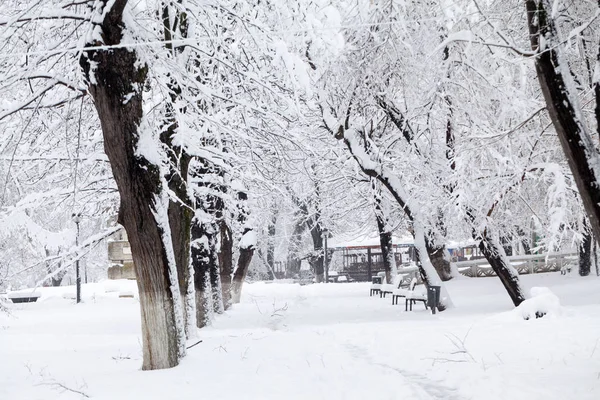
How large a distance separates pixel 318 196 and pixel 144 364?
20.7 m

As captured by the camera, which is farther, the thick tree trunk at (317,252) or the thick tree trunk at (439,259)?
the thick tree trunk at (317,252)

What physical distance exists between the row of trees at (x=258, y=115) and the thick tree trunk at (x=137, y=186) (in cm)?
2

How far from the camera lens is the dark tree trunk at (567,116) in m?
5.91

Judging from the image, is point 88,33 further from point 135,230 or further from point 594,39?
point 594,39

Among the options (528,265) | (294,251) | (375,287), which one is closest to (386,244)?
(375,287)

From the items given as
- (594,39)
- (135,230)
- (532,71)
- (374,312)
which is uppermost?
(532,71)

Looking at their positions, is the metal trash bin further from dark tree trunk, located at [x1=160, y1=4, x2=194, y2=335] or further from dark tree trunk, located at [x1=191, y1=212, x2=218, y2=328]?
dark tree trunk, located at [x1=160, y1=4, x2=194, y2=335]

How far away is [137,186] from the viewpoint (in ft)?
24.6

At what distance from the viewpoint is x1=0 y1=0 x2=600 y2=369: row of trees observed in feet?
23.6

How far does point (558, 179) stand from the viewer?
39.9 ft

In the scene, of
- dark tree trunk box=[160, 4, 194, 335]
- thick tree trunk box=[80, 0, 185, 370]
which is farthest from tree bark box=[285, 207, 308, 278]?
thick tree trunk box=[80, 0, 185, 370]

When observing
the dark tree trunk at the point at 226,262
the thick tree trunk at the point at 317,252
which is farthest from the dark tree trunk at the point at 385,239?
the thick tree trunk at the point at 317,252

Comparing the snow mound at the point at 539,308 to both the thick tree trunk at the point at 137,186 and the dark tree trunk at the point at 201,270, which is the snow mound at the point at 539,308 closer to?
the dark tree trunk at the point at 201,270

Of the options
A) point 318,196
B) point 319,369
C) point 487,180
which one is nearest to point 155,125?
point 319,369
